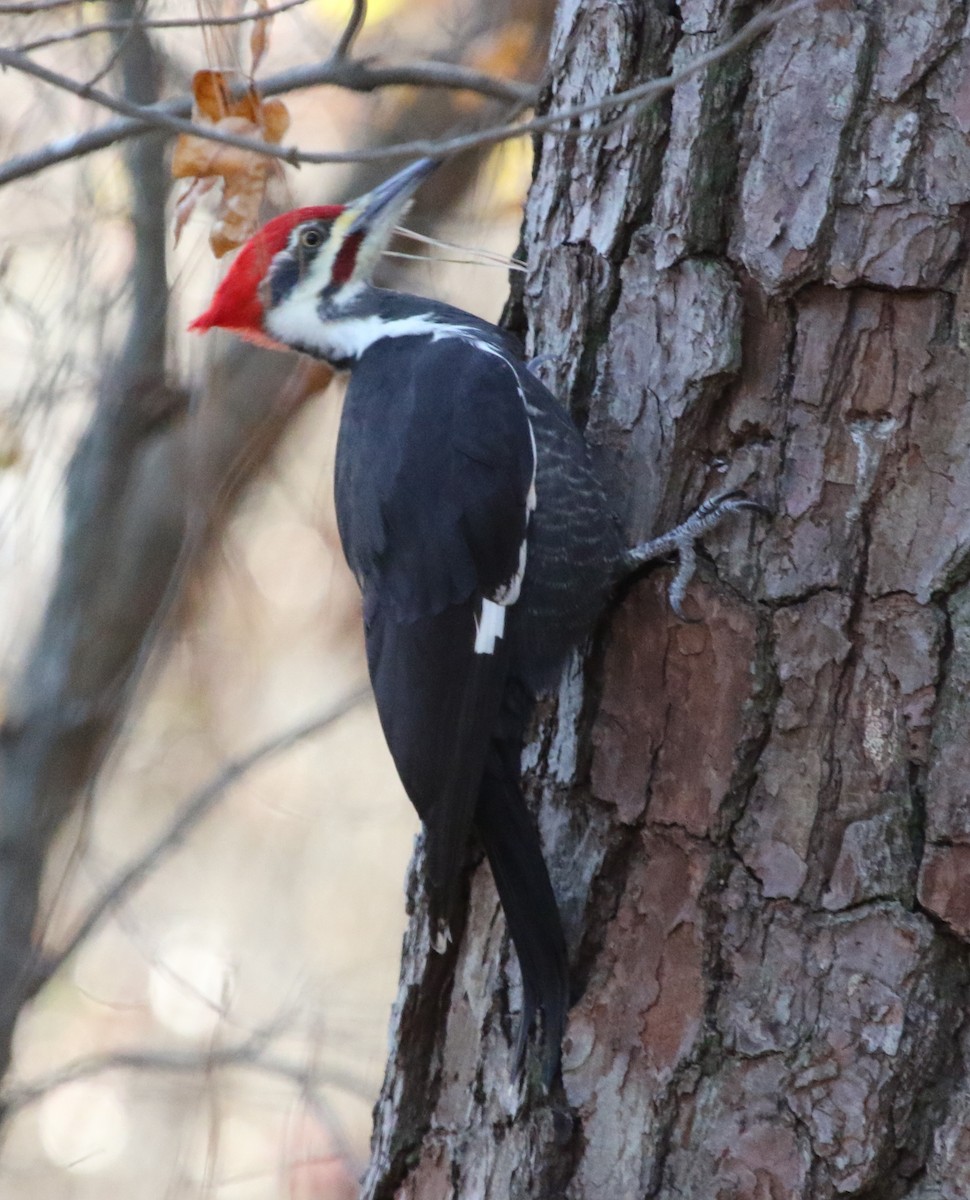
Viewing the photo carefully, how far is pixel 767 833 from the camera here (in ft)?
5.05

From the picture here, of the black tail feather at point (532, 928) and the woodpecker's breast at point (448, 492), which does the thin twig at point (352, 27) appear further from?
the black tail feather at point (532, 928)

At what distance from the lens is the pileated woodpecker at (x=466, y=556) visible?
1.78 m

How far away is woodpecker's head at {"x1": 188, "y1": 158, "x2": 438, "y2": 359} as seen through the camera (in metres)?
2.27

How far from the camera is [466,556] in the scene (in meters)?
1.96

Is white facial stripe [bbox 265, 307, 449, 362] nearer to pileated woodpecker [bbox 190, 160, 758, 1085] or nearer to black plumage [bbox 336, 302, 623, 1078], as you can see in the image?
pileated woodpecker [bbox 190, 160, 758, 1085]

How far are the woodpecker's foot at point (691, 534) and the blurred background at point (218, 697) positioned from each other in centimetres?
80

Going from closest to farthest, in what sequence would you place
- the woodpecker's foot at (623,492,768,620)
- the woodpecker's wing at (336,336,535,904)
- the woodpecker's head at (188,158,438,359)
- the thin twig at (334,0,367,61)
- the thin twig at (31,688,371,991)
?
1. the woodpecker's foot at (623,492,768,620)
2. the thin twig at (334,0,367,61)
3. the woodpecker's wing at (336,336,535,904)
4. the woodpecker's head at (188,158,438,359)
5. the thin twig at (31,688,371,991)

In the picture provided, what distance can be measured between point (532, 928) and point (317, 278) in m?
1.25

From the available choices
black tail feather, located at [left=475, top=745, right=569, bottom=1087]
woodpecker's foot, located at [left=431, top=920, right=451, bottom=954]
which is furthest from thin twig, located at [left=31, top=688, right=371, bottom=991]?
black tail feather, located at [left=475, top=745, right=569, bottom=1087]

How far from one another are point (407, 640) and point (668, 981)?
0.63 metres

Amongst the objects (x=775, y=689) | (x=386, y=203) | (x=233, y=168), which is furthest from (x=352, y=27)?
(x=775, y=689)

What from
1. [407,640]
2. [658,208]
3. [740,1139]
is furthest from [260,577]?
[740,1139]

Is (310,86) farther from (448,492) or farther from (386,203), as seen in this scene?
(448,492)

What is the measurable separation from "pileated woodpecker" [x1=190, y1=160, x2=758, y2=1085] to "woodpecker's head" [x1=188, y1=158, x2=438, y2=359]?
0.07m
